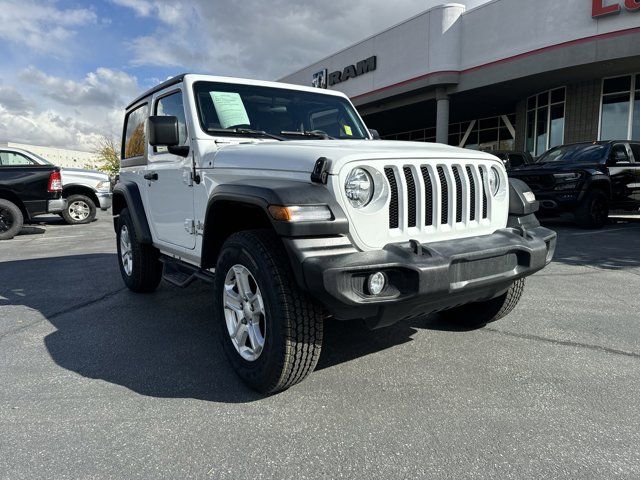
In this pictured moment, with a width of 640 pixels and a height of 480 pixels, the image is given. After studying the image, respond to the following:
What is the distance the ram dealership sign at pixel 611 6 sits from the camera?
12.2 meters

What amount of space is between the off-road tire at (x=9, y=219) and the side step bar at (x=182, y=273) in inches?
288

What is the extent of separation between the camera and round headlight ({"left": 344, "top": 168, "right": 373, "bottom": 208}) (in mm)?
2445

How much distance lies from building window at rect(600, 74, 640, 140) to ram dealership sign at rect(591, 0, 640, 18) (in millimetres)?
2429

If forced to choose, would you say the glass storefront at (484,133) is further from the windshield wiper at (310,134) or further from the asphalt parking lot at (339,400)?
the windshield wiper at (310,134)

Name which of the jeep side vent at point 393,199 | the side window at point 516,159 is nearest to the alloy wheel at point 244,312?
the jeep side vent at point 393,199

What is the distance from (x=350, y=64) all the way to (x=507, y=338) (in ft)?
64.2

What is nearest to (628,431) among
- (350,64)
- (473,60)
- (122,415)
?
(122,415)

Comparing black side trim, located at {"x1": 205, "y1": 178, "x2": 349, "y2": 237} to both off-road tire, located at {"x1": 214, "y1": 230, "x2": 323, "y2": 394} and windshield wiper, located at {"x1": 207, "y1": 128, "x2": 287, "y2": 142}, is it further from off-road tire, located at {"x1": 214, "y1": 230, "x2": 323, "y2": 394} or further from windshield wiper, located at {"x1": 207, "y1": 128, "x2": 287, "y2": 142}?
windshield wiper, located at {"x1": 207, "y1": 128, "x2": 287, "y2": 142}

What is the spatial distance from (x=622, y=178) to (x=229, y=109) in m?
9.09

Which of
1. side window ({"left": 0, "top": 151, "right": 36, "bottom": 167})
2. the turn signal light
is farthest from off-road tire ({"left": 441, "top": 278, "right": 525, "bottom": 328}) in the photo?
side window ({"left": 0, "top": 151, "right": 36, "bottom": 167})

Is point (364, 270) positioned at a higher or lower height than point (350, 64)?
lower

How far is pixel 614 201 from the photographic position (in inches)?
383

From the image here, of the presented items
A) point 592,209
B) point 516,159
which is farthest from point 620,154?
point 516,159

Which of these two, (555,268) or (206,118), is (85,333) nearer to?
(206,118)
